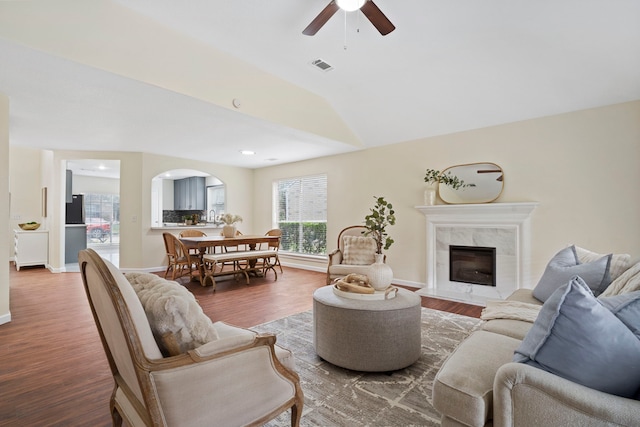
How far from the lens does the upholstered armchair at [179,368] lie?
1.09m

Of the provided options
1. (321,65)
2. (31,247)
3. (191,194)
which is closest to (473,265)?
(321,65)

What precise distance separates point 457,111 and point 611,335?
3.64m

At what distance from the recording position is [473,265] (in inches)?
173

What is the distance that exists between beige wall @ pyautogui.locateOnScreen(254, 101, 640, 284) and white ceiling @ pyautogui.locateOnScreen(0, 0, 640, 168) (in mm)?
206

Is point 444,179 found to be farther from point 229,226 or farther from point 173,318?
point 173,318

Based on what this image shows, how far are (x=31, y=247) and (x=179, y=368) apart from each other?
25.2 feet

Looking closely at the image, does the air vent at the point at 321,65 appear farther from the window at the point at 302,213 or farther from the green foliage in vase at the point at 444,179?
the window at the point at 302,213

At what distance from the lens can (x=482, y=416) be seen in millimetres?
1166

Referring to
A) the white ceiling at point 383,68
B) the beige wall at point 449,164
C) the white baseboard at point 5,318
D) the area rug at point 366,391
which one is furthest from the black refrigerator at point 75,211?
the area rug at point 366,391

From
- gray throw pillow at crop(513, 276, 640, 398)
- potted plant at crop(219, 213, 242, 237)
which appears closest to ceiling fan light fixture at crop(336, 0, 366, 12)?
gray throw pillow at crop(513, 276, 640, 398)

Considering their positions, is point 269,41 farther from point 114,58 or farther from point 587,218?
point 587,218

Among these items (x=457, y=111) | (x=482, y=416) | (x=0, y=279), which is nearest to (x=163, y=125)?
(x=0, y=279)

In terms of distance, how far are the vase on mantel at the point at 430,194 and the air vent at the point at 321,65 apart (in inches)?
92.2

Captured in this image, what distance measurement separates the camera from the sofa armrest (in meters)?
0.93
